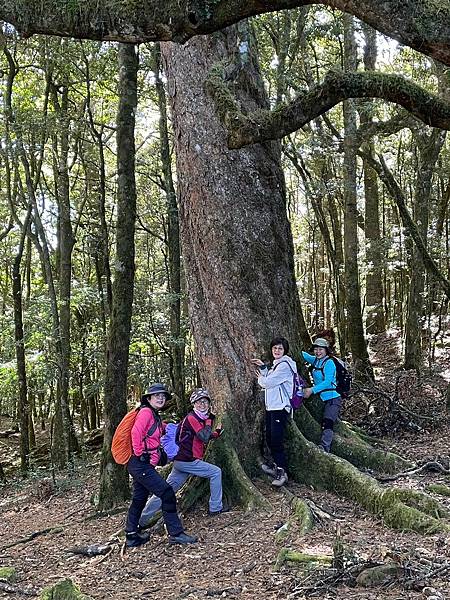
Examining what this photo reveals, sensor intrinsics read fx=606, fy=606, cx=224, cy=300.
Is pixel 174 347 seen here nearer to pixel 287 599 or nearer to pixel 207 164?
pixel 207 164

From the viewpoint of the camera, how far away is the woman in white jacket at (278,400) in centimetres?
747

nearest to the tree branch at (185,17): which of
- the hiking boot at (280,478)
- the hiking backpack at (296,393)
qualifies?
the hiking backpack at (296,393)

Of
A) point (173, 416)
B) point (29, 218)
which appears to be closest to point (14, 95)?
point (29, 218)

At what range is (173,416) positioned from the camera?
47.6ft

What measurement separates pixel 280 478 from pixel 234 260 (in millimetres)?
2807

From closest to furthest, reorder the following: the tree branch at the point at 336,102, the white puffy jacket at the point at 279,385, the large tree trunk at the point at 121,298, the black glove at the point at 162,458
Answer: the tree branch at the point at 336,102 → the black glove at the point at 162,458 → the white puffy jacket at the point at 279,385 → the large tree trunk at the point at 121,298

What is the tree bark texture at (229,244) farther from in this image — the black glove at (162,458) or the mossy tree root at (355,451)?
the black glove at (162,458)

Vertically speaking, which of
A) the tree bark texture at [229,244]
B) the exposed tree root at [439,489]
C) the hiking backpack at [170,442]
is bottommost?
the exposed tree root at [439,489]

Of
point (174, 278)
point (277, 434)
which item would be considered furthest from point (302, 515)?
point (174, 278)

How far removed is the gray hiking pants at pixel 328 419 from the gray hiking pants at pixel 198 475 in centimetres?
162

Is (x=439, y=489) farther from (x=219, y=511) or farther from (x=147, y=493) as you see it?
(x=147, y=493)

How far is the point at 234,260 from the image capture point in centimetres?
794

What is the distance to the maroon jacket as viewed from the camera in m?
7.18

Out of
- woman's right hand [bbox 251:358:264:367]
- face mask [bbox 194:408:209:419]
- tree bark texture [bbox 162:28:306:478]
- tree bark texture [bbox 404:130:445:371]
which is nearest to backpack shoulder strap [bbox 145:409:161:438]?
face mask [bbox 194:408:209:419]
